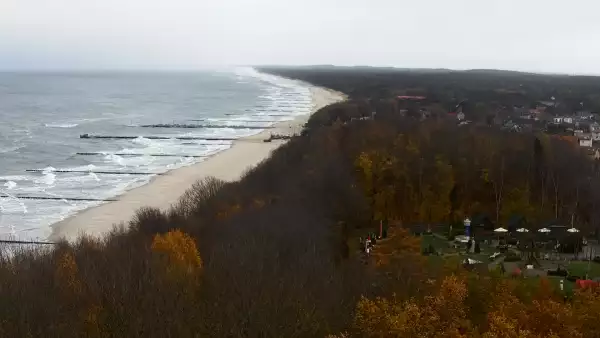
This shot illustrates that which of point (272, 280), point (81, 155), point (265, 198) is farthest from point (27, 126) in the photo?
point (272, 280)

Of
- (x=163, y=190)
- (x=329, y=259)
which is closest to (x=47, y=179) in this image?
(x=163, y=190)

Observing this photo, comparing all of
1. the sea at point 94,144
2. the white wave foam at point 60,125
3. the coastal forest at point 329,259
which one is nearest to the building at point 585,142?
the coastal forest at point 329,259

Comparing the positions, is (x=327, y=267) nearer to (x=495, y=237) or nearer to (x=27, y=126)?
(x=495, y=237)

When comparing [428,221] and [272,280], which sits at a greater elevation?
[272,280]

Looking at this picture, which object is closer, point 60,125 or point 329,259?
point 329,259

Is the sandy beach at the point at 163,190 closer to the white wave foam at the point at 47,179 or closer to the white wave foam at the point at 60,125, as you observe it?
the white wave foam at the point at 47,179

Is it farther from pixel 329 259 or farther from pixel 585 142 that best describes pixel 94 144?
pixel 329 259
